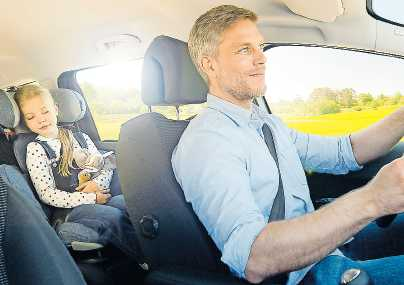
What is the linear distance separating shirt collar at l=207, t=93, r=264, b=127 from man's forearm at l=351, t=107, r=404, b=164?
384 millimetres

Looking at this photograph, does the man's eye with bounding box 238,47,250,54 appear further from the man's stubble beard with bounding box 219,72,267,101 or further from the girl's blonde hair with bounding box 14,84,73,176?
the girl's blonde hair with bounding box 14,84,73,176

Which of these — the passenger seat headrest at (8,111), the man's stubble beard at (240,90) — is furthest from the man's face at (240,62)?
the passenger seat headrest at (8,111)

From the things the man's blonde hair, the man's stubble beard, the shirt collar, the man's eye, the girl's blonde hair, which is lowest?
the girl's blonde hair

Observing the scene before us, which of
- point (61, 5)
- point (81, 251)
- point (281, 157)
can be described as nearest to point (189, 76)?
point (281, 157)

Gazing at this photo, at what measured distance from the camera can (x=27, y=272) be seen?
1.94 ft

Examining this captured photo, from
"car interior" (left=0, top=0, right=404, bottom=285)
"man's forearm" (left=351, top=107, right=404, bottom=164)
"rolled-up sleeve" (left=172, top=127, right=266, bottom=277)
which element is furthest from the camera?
"man's forearm" (left=351, top=107, right=404, bottom=164)

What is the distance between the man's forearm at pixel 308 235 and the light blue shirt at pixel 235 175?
3 centimetres

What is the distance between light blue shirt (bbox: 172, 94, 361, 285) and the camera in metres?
1.08

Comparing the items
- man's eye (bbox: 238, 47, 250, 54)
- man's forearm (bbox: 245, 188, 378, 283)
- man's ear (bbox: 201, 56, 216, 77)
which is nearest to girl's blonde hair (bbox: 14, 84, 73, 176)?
man's ear (bbox: 201, 56, 216, 77)

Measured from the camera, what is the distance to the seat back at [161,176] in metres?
1.25

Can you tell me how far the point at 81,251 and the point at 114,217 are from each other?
189 millimetres

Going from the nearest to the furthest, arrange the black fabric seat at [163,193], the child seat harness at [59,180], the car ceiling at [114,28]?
1. the black fabric seat at [163,193]
2. the car ceiling at [114,28]
3. the child seat harness at [59,180]

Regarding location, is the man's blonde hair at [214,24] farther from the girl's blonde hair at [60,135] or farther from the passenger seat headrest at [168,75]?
the girl's blonde hair at [60,135]

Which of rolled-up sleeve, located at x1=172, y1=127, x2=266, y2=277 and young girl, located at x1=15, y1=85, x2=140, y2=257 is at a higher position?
rolled-up sleeve, located at x1=172, y1=127, x2=266, y2=277
